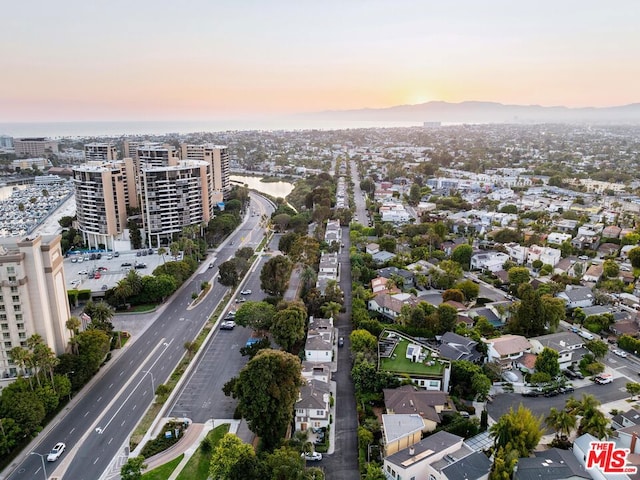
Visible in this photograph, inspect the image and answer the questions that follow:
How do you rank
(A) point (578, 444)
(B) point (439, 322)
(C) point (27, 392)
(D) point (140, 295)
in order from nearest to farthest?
(A) point (578, 444)
(C) point (27, 392)
(B) point (439, 322)
(D) point (140, 295)

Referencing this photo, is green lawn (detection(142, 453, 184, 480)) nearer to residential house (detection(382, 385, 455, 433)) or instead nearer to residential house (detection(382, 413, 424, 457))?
residential house (detection(382, 413, 424, 457))

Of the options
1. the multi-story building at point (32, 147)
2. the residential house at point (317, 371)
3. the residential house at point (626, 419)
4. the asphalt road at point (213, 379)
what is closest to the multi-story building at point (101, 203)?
the asphalt road at point (213, 379)

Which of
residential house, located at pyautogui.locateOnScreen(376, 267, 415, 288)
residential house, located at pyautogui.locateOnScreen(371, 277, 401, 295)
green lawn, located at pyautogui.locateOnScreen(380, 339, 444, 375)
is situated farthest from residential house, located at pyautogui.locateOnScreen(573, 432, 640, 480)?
residential house, located at pyautogui.locateOnScreen(376, 267, 415, 288)

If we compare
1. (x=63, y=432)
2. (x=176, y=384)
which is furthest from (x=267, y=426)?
(x=63, y=432)

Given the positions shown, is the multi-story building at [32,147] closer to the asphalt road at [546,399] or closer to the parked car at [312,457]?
the parked car at [312,457]

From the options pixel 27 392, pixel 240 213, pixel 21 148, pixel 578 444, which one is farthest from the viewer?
pixel 21 148

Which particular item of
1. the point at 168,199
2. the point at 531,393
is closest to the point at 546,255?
the point at 531,393

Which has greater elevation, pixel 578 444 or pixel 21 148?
pixel 21 148

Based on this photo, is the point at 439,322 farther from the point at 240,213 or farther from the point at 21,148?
the point at 21,148
